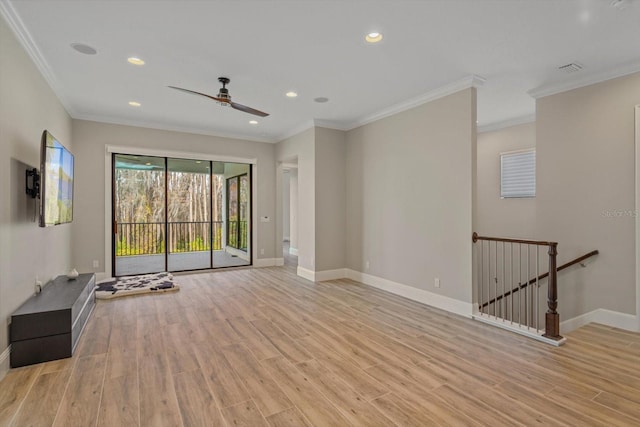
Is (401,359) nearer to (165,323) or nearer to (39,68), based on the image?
(165,323)

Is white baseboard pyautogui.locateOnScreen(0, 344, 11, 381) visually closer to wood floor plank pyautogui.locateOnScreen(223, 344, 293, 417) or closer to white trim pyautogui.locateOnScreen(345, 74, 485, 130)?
wood floor plank pyautogui.locateOnScreen(223, 344, 293, 417)

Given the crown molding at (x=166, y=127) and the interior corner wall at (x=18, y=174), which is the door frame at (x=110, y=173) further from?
the interior corner wall at (x=18, y=174)

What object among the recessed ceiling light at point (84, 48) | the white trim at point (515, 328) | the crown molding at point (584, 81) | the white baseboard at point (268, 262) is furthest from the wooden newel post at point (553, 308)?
the white baseboard at point (268, 262)

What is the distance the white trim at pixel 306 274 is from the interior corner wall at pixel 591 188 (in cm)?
367

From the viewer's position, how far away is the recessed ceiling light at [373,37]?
2.91 metres

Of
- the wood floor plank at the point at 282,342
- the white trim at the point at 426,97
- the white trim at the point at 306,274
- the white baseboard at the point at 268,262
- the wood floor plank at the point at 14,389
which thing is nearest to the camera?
the wood floor plank at the point at 14,389

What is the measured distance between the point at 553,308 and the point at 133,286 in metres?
5.90

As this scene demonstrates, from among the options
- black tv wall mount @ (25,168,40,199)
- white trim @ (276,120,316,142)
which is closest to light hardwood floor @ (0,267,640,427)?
black tv wall mount @ (25,168,40,199)

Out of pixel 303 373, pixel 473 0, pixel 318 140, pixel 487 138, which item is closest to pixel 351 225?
pixel 318 140

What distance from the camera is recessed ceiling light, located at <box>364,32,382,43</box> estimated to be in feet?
9.55

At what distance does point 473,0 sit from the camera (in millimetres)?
2430

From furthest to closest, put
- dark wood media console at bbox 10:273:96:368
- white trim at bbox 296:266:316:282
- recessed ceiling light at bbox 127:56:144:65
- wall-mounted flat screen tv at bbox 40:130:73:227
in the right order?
white trim at bbox 296:266:316:282
recessed ceiling light at bbox 127:56:144:65
wall-mounted flat screen tv at bbox 40:130:73:227
dark wood media console at bbox 10:273:96:368

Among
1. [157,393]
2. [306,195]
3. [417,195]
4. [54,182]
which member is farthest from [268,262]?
[157,393]

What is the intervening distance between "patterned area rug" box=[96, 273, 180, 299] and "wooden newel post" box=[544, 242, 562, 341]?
515cm
